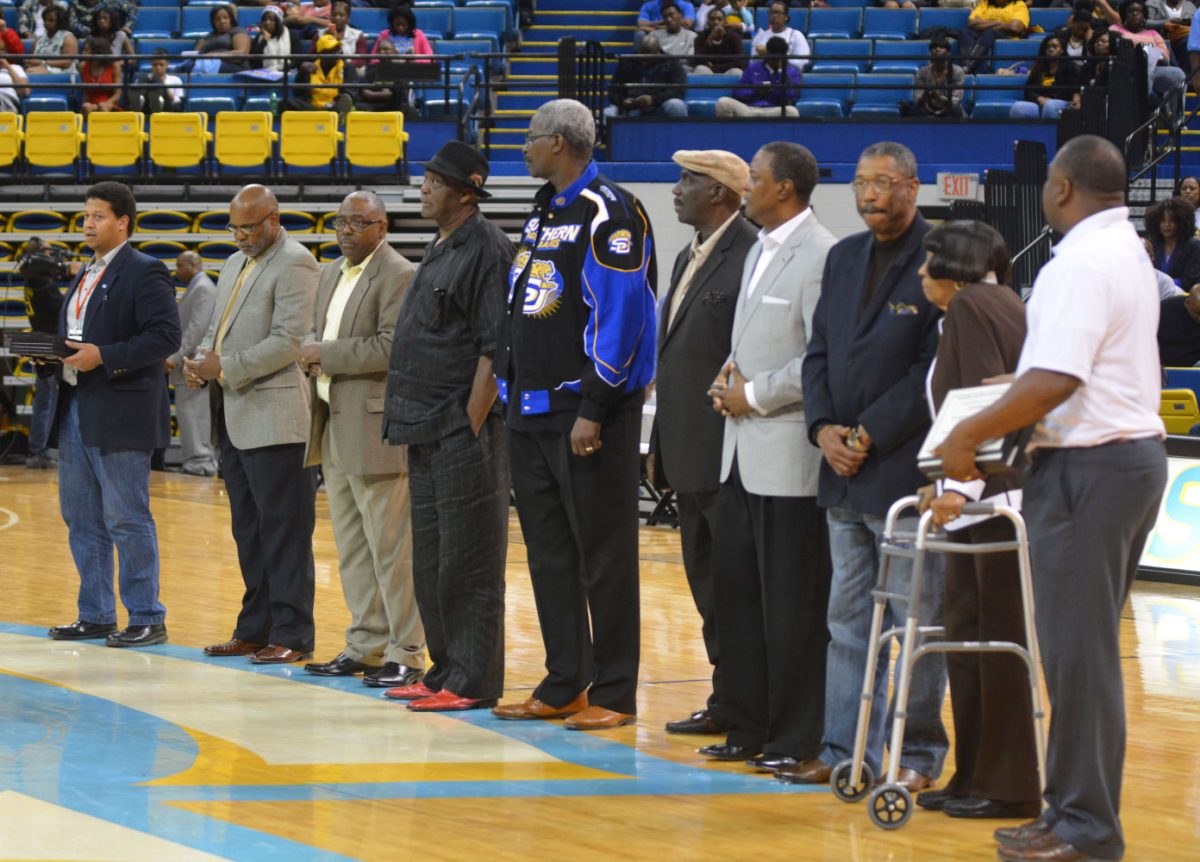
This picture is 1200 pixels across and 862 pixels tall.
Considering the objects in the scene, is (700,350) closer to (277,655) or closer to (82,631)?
(277,655)

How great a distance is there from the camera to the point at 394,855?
13.9ft

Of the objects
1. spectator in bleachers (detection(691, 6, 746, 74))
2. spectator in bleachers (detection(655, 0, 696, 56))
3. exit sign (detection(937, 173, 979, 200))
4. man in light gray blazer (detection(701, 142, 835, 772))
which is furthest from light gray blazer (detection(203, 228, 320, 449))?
spectator in bleachers (detection(655, 0, 696, 56))

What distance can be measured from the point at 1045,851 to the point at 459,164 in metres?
3.21

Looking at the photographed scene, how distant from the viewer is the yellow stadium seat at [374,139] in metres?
16.1

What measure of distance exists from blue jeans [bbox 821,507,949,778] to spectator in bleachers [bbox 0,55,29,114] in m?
14.4

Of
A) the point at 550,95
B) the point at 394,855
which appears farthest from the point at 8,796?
the point at 550,95

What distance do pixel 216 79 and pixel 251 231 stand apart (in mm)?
11425

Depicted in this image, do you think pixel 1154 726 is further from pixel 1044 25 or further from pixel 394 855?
pixel 1044 25

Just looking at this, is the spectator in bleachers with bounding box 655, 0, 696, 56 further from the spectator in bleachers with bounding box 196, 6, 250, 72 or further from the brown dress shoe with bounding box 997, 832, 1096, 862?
the brown dress shoe with bounding box 997, 832, 1096, 862

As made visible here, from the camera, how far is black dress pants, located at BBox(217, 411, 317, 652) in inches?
274

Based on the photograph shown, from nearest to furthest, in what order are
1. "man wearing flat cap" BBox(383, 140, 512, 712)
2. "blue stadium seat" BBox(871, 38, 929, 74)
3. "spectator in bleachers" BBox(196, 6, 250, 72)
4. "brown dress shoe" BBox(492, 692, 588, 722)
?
"brown dress shoe" BBox(492, 692, 588, 722) < "man wearing flat cap" BBox(383, 140, 512, 712) < "blue stadium seat" BBox(871, 38, 929, 74) < "spectator in bleachers" BBox(196, 6, 250, 72)

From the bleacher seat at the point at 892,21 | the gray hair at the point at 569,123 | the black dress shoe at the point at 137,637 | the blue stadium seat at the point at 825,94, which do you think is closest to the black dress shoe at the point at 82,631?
the black dress shoe at the point at 137,637

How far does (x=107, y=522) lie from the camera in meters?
7.29

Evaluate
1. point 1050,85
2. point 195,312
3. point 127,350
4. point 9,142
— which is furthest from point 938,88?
point 127,350
